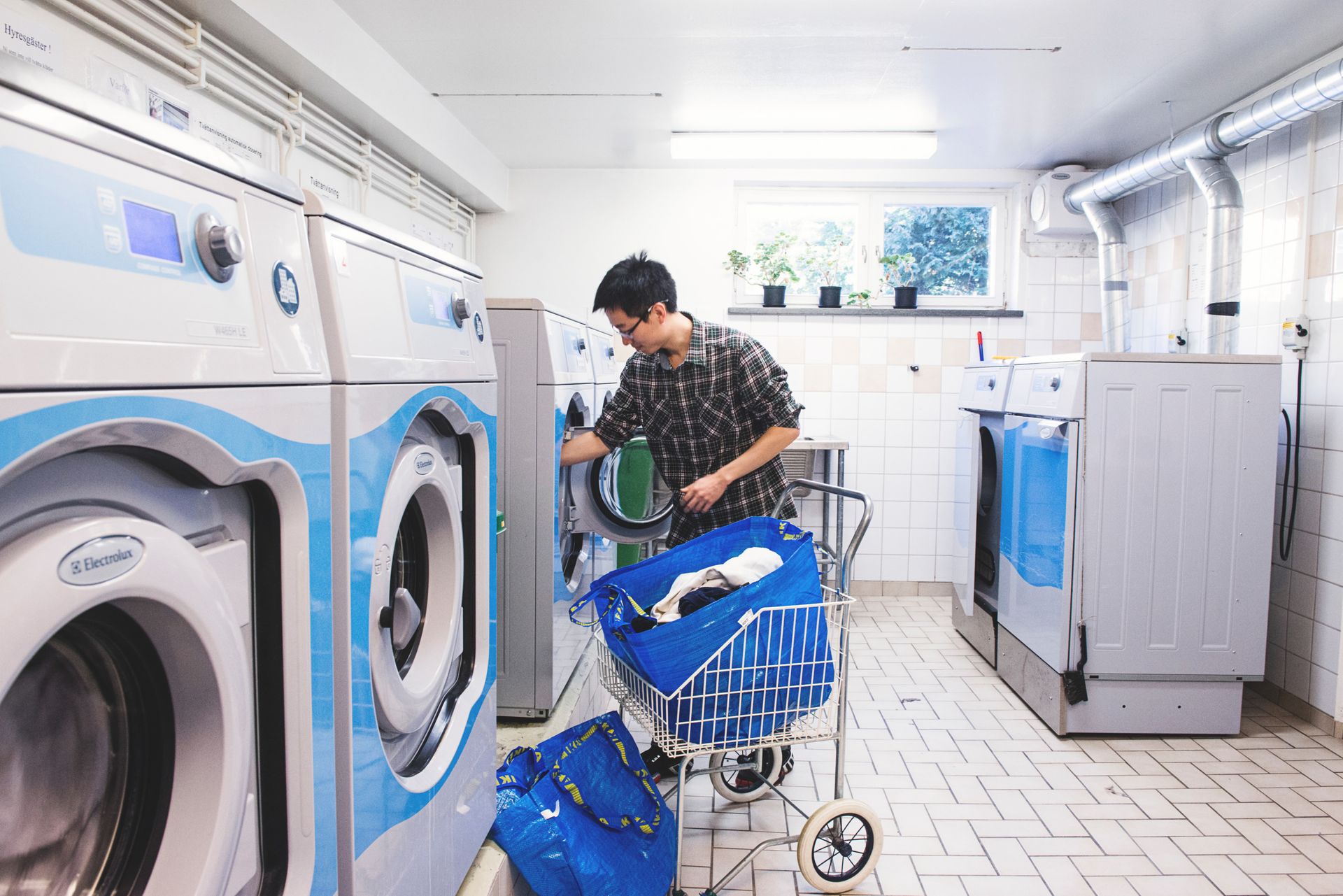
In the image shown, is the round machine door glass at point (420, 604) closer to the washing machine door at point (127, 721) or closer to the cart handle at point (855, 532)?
the washing machine door at point (127, 721)

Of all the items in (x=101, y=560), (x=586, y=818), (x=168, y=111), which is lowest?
(x=586, y=818)

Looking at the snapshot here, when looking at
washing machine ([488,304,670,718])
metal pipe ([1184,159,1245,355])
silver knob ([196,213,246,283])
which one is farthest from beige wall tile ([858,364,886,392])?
silver knob ([196,213,246,283])

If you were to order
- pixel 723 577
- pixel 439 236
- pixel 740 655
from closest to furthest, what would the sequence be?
1. pixel 740 655
2. pixel 723 577
3. pixel 439 236

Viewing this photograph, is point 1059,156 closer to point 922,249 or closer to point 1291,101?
point 922,249

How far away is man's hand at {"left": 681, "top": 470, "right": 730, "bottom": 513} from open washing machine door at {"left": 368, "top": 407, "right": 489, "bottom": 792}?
690 mm

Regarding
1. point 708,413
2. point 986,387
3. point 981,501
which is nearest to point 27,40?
point 708,413

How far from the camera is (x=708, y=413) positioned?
213cm

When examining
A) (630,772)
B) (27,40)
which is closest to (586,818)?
(630,772)

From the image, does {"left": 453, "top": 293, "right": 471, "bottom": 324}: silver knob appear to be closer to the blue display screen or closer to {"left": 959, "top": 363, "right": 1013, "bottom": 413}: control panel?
the blue display screen

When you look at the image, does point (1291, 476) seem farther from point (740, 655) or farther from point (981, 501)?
point (740, 655)

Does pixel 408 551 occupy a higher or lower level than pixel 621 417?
lower

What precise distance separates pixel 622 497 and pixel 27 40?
191 cm

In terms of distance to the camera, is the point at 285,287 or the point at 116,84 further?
the point at 116,84

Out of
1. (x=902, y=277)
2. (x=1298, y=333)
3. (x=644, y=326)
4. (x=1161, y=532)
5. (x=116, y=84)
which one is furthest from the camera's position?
(x=902, y=277)
